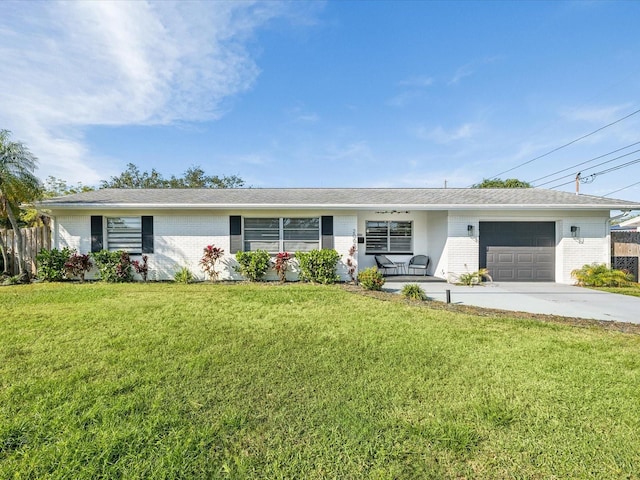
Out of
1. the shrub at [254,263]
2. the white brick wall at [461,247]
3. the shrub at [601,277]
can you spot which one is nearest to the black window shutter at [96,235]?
the shrub at [254,263]

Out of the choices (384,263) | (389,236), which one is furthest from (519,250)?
(384,263)

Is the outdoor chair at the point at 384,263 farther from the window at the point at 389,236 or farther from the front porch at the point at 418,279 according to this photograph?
the window at the point at 389,236

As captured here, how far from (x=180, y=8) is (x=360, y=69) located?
25.2ft

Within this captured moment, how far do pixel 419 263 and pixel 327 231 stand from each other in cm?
427

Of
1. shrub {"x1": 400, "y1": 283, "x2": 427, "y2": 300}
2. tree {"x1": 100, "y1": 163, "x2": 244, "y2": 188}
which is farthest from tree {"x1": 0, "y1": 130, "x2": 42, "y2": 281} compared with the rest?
tree {"x1": 100, "y1": 163, "x2": 244, "y2": 188}

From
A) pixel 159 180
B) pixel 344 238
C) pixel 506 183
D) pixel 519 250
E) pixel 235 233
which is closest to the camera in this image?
pixel 235 233

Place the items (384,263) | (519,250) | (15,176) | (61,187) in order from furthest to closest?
(61,187) < (384,263) < (519,250) < (15,176)

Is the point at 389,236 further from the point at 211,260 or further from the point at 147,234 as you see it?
the point at 147,234

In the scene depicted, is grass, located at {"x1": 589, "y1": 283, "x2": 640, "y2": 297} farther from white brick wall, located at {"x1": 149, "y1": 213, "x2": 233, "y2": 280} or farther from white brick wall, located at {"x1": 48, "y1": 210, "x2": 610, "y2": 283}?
white brick wall, located at {"x1": 149, "y1": 213, "x2": 233, "y2": 280}

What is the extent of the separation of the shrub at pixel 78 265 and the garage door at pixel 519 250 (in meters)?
13.5

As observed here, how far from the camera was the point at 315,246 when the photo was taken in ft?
34.2

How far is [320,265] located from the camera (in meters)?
9.55

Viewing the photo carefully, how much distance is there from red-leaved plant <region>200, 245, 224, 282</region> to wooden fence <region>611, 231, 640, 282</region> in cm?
1406

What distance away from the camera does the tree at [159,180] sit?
29.5 m
